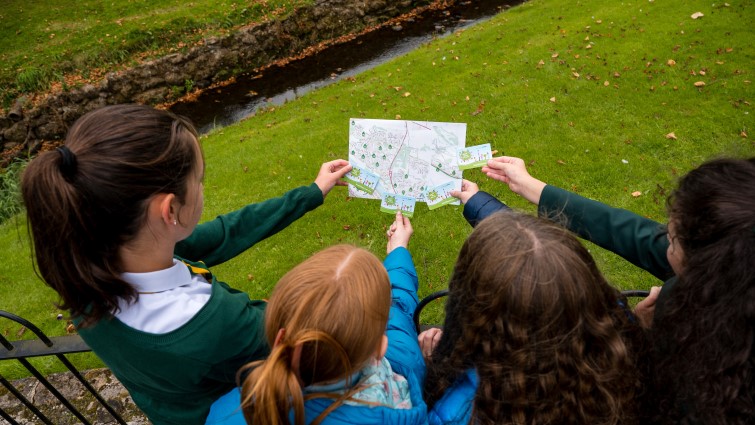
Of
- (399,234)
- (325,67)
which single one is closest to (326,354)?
(399,234)

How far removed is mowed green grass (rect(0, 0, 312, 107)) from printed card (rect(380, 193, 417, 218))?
39.0 feet

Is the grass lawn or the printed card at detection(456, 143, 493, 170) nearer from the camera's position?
the printed card at detection(456, 143, 493, 170)

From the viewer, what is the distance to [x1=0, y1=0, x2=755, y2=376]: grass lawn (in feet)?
16.8

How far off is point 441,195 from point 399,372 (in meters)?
1.28

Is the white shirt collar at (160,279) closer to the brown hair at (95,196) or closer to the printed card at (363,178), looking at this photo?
the brown hair at (95,196)

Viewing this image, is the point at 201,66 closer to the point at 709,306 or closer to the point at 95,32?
the point at 95,32

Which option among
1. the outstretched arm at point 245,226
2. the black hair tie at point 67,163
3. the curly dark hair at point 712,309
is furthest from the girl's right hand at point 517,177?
the black hair tie at point 67,163

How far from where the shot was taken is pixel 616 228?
7.40 feet

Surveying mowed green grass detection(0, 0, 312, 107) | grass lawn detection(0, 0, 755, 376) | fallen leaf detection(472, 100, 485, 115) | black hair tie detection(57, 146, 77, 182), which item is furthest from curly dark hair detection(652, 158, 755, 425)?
mowed green grass detection(0, 0, 312, 107)

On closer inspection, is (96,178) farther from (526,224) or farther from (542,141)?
(542,141)

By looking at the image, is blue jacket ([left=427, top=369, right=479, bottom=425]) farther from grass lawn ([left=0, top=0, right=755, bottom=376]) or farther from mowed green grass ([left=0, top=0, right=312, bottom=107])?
mowed green grass ([left=0, top=0, right=312, bottom=107])

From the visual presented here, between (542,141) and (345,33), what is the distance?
10219 millimetres

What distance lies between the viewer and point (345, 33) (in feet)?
47.2

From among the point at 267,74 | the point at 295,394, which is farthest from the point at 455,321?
the point at 267,74
